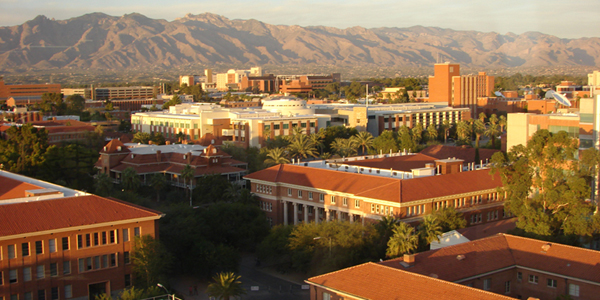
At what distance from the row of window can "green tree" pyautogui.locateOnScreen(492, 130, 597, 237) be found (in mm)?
29736

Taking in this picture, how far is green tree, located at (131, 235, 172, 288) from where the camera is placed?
4356cm

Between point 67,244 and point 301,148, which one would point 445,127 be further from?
point 67,244

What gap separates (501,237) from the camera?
1686 inches

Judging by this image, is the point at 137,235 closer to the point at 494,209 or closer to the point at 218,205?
the point at 218,205

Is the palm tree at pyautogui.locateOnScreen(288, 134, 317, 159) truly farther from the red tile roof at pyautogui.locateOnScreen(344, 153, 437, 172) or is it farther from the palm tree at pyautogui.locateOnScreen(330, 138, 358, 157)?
the red tile roof at pyautogui.locateOnScreen(344, 153, 437, 172)

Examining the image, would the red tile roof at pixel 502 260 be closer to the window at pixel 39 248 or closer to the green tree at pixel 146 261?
the green tree at pixel 146 261

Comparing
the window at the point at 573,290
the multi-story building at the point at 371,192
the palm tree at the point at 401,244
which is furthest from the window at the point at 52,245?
the window at the point at 573,290

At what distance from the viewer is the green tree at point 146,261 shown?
43.6 metres

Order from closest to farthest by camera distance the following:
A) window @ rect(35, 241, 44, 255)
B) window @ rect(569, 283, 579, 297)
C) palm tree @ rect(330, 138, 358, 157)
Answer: window @ rect(569, 283, 579, 297) < window @ rect(35, 241, 44, 255) < palm tree @ rect(330, 138, 358, 157)

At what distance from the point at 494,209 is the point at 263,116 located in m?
67.8

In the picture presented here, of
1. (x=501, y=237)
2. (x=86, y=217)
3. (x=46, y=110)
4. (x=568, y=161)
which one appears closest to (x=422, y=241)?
(x=501, y=237)

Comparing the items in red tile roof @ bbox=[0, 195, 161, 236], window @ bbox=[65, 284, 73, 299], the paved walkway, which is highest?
red tile roof @ bbox=[0, 195, 161, 236]

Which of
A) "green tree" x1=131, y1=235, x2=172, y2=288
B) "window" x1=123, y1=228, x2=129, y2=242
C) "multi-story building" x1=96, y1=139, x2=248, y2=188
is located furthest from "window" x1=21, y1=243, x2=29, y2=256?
"multi-story building" x1=96, y1=139, x2=248, y2=188

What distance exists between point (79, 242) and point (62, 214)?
6.93ft
